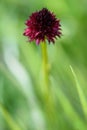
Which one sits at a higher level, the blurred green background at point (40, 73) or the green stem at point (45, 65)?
the blurred green background at point (40, 73)

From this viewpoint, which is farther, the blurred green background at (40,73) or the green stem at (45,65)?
the blurred green background at (40,73)

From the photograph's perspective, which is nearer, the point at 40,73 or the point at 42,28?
the point at 42,28

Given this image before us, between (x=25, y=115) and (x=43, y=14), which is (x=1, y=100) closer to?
(x=25, y=115)

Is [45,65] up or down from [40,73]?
down

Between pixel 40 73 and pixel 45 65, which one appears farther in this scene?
pixel 40 73

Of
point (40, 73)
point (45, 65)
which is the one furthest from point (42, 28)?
point (40, 73)

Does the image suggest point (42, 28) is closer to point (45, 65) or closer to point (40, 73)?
point (45, 65)
